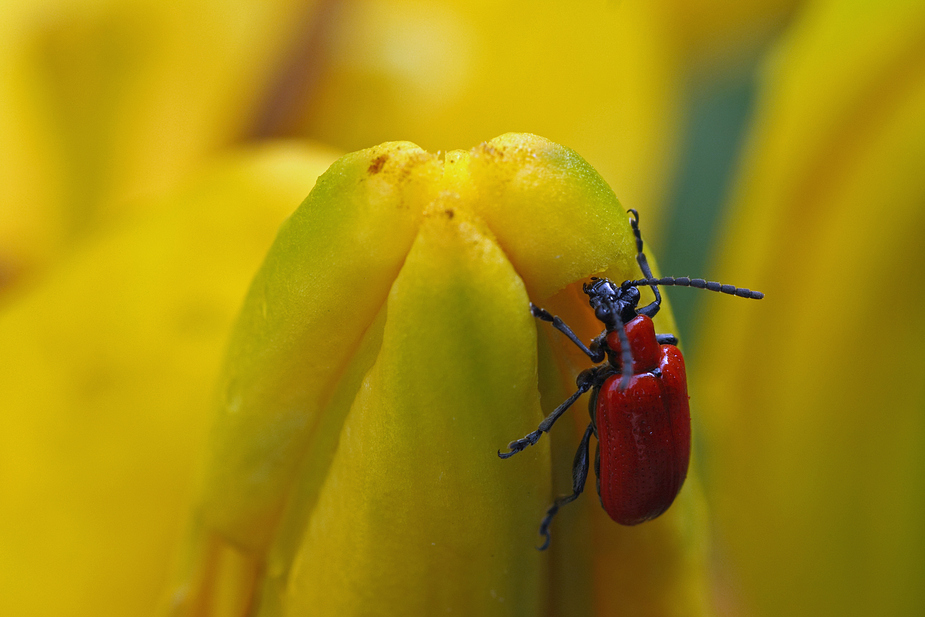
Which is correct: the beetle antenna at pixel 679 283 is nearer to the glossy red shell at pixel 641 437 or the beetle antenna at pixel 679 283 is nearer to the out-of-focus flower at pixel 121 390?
the glossy red shell at pixel 641 437

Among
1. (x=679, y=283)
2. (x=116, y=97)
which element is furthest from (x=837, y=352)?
(x=116, y=97)

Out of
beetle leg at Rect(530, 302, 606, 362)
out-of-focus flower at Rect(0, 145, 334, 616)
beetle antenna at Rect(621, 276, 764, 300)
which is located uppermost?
beetle antenna at Rect(621, 276, 764, 300)

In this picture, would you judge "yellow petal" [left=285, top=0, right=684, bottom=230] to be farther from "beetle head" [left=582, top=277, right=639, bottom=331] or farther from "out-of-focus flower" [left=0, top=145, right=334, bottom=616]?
"beetle head" [left=582, top=277, right=639, bottom=331]

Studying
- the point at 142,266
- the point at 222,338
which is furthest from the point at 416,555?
the point at 142,266

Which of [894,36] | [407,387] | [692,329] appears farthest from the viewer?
[692,329]

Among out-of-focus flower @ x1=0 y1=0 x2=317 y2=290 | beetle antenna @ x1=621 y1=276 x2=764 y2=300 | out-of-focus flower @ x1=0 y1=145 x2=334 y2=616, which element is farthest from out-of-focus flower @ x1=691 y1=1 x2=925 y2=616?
out-of-focus flower @ x1=0 y1=0 x2=317 y2=290

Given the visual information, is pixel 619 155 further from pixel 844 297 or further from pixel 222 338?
pixel 222 338
